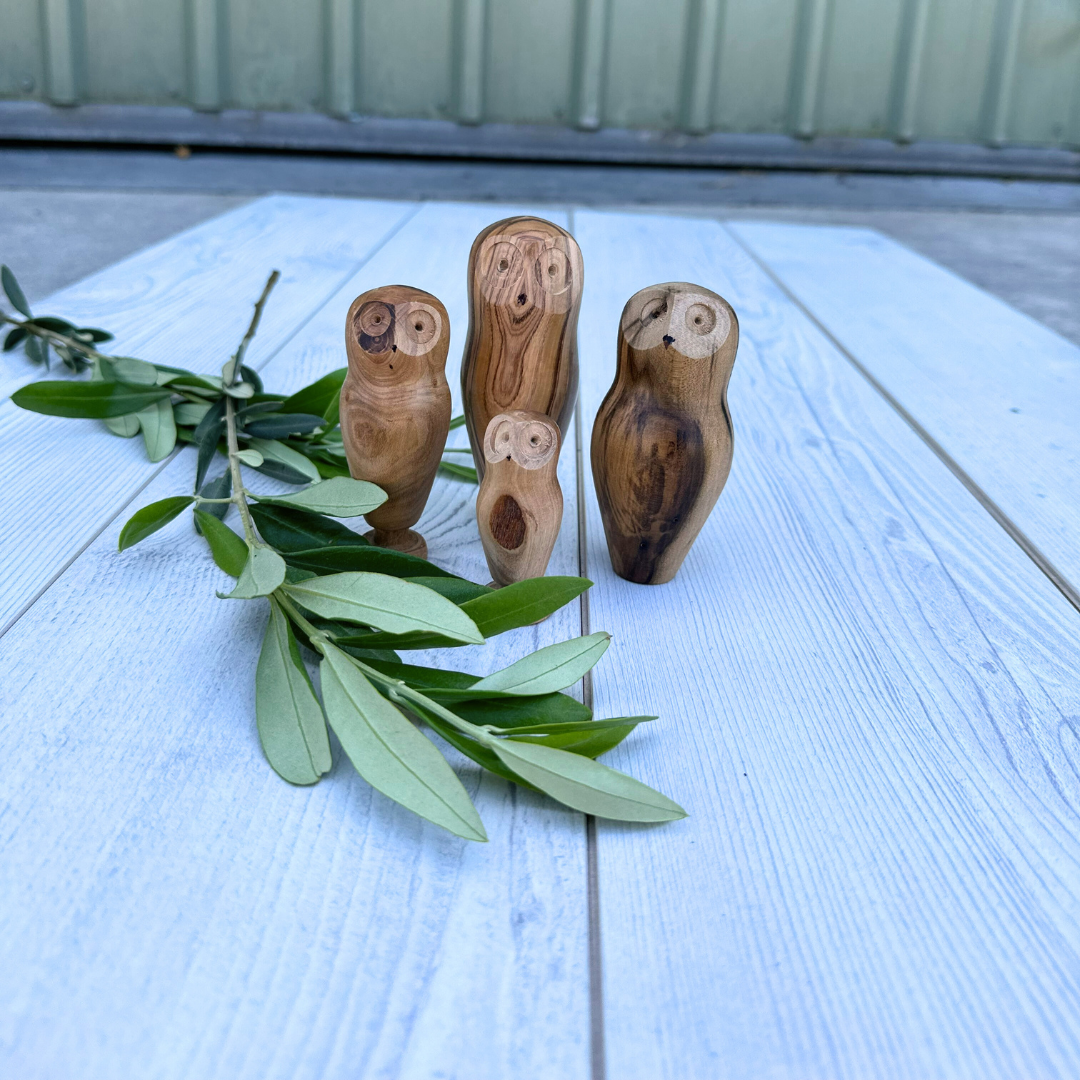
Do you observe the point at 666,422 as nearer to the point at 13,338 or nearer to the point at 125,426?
the point at 125,426

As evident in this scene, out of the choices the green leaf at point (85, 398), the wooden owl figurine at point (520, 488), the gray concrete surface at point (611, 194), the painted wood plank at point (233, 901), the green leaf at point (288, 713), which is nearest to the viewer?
the painted wood plank at point (233, 901)

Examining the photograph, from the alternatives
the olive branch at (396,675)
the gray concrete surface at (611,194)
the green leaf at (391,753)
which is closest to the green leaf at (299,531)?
the olive branch at (396,675)

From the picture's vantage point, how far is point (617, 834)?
0.40 metres

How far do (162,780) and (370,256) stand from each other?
1037 mm

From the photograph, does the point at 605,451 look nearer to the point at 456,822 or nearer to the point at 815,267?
the point at 456,822

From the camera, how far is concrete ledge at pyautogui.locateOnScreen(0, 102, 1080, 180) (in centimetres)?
206

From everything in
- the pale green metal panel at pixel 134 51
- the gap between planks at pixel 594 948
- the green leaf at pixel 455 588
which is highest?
the pale green metal panel at pixel 134 51

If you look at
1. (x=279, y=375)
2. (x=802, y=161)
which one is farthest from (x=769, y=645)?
(x=802, y=161)

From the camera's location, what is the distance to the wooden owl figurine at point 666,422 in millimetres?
519

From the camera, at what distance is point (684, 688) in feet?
1.60

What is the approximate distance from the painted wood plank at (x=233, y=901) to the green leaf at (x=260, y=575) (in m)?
0.06

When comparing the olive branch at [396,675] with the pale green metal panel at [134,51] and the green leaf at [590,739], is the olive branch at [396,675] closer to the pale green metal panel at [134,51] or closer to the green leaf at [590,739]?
the green leaf at [590,739]

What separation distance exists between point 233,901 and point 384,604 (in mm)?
134

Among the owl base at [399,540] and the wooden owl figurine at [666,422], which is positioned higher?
the wooden owl figurine at [666,422]
